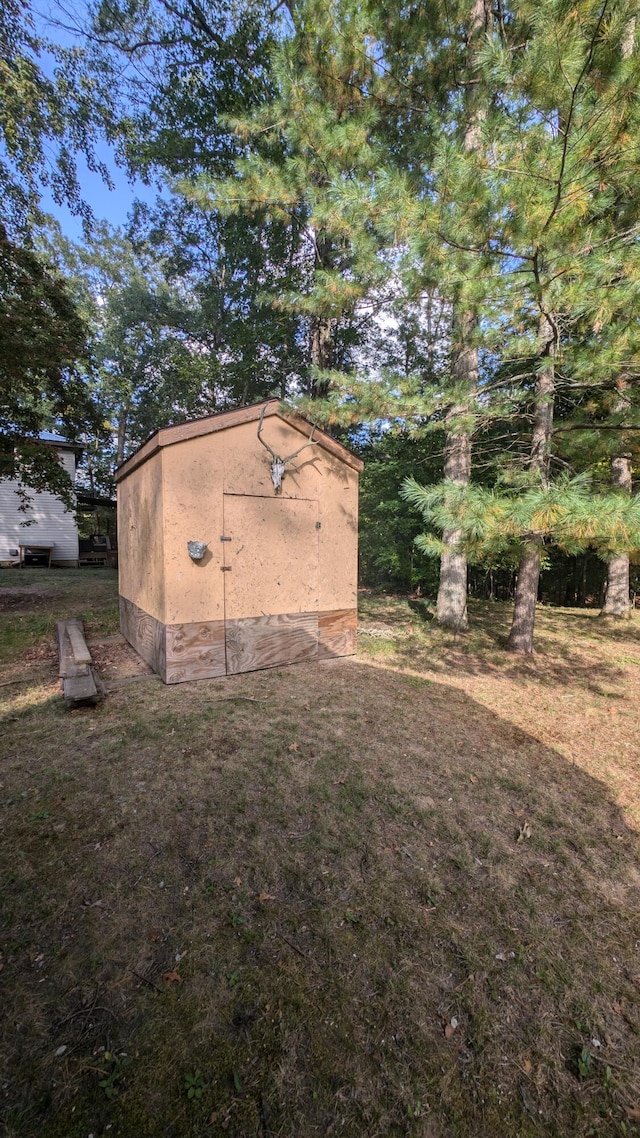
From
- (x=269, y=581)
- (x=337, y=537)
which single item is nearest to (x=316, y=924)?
(x=269, y=581)

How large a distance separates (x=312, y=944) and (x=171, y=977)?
567 millimetres

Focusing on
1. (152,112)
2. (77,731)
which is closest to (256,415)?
(77,731)

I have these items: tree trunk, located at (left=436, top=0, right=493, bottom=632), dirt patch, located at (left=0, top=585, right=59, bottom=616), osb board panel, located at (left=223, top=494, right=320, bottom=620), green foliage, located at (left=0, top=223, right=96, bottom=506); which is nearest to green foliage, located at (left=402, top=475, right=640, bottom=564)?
tree trunk, located at (left=436, top=0, right=493, bottom=632)

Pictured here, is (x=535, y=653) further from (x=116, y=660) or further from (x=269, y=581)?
(x=116, y=660)

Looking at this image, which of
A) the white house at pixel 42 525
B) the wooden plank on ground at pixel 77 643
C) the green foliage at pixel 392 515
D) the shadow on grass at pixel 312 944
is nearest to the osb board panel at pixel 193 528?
the wooden plank on ground at pixel 77 643

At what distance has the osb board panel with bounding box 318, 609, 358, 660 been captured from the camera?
5660 millimetres

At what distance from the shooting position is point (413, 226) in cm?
333

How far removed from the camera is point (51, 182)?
7895 mm

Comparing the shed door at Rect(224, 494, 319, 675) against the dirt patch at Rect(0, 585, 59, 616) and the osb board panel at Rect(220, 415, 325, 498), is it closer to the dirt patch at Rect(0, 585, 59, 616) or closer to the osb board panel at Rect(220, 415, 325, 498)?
the osb board panel at Rect(220, 415, 325, 498)

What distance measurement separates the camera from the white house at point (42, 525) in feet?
47.4

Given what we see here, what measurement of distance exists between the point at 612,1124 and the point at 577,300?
4.20 metres

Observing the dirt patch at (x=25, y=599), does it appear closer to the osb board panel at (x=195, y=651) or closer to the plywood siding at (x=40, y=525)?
the osb board panel at (x=195, y=651)

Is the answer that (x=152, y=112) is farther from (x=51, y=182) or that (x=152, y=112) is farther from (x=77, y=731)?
(x=77, y=731)

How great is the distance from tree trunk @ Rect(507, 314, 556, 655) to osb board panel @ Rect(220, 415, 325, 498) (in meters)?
2.48
